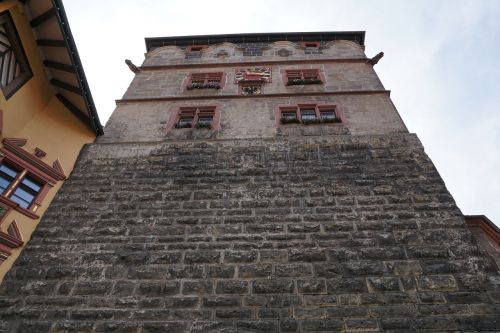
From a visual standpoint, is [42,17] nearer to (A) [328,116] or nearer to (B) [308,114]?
(B) [308,114]

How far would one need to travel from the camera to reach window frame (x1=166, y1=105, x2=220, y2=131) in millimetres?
8375

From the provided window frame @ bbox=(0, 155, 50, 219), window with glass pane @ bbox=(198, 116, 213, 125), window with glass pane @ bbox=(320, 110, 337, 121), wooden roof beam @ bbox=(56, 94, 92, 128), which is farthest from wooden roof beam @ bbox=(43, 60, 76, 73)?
window with glass pane @ bbox=(320, 110, 337, 121)

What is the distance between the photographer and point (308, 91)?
9531 millimetres

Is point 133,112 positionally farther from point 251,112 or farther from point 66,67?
point 251,112

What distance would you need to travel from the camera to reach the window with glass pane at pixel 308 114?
8.52 meters

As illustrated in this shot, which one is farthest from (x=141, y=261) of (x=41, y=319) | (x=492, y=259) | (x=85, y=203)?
(x=492, y=259)

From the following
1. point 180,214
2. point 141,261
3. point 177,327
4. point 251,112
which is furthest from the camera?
point 251,112

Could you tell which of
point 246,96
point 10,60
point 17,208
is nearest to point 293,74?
point 246,96

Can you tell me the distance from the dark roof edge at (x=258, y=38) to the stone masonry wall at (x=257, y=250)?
7.35 meters

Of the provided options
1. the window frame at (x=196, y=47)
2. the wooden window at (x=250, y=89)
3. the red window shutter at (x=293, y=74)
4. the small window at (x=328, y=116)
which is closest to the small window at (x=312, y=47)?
the red window shutter at (x=293, y=74)

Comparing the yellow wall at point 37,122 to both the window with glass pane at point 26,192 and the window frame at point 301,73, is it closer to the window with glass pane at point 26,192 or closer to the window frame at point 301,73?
the window with glass pane at point 26,192

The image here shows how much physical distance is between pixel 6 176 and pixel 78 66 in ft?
8.47

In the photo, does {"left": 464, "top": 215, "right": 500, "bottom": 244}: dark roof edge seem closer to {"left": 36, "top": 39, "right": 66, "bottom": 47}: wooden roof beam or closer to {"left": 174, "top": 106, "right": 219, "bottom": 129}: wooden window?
{"left": 174, "top": 106, "right": 219, "bottom": 129}: wooden window

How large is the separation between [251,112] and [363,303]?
214 inches
